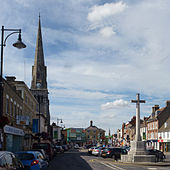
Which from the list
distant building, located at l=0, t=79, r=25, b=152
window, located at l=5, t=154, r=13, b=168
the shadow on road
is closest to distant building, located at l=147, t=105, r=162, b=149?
distant building, located at l=0, t=79, r=25, b=152

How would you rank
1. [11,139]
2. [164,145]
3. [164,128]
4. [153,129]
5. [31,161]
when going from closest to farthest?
[31,161] < [11,139] < [164,145] < [164,128] < [153,129]

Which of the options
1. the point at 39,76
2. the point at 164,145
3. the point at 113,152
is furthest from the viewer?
the point at 39,76

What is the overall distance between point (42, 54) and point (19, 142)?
3039 inches

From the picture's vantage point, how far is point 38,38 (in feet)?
390

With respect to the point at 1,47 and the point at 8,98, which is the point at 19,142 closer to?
the point at 8,98

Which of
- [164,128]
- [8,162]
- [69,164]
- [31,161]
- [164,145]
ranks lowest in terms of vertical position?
[164,145]

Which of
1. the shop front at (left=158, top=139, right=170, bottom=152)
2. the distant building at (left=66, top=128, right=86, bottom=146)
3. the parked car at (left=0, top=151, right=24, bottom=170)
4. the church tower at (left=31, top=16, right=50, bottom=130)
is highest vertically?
the church tower at (left=31, top=16, right=50, bottom=130)

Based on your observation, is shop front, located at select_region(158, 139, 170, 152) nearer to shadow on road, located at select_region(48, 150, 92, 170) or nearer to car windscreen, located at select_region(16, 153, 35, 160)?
shadow on road, located at select_region(48, 150, 92, 170)

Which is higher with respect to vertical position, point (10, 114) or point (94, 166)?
point (10, 114)

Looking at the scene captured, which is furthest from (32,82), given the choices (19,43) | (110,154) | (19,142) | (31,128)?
(19,43)

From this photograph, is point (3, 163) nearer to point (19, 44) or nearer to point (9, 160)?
point (9, 160)

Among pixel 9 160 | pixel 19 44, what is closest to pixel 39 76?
pixel 19 44

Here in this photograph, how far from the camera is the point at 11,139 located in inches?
1495

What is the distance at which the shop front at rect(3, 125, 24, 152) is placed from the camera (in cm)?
3381
